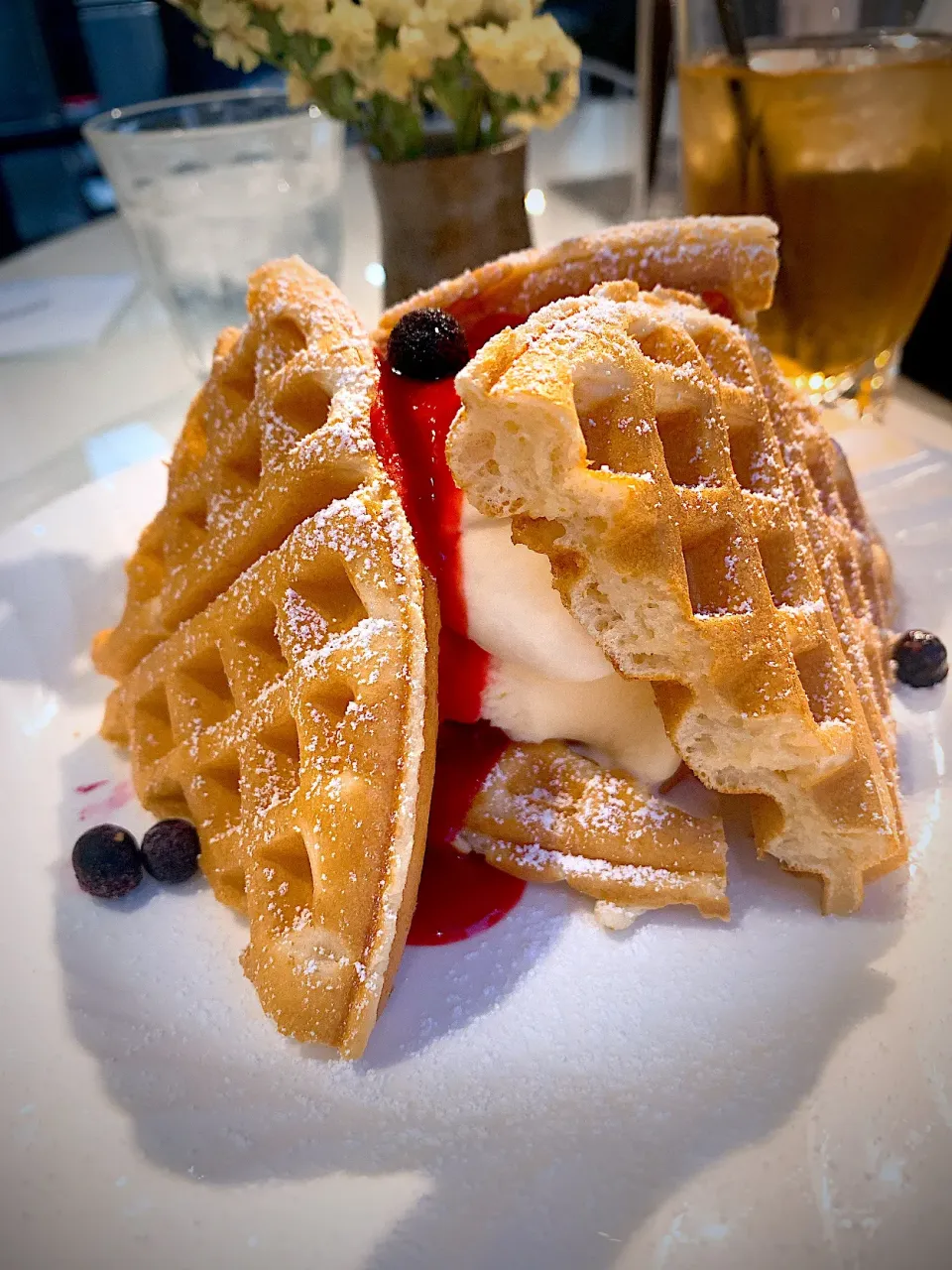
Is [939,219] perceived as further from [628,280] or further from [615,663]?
[615,663]

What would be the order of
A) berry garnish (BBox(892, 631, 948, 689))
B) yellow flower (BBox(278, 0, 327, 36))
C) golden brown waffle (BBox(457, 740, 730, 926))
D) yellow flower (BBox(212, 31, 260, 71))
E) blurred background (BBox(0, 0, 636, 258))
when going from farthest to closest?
blurred background (BBox(0, 0, 636, 258)) → yellow flower (BBox(212, 31, 260, 71)) → yellow flower (BBox(278, 0, 327, 36)) → berry garnish (BBox(892, 631, 948, 689)) → golden brown waffle (BBox(457, 740, 730, 926))

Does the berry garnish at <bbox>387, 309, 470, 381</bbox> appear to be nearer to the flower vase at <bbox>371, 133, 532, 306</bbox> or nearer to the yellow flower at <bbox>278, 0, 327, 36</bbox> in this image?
the yellow flower at <bbox>278, 0, 327, 36</bbox>

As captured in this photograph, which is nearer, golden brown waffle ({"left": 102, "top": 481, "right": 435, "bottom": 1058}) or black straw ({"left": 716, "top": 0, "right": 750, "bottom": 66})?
golden brown waffle ({"left": 102, "top": 481, "right": 435, "bottom": 1058})

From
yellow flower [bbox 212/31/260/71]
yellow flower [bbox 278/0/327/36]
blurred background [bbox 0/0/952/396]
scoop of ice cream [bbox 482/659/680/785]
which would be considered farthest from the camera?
blurred background [bbox 0/0/952/396]

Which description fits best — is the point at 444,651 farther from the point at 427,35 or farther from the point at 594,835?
the point at 427,35

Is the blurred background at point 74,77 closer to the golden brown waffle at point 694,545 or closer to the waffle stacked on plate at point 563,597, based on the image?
the waffle stacked on plate at point 563,597

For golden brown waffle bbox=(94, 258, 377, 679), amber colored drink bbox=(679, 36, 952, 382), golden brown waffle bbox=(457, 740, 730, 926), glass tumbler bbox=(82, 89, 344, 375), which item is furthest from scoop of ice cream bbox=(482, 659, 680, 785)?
glass tumbler bbox=(82, 89, 344, 375)

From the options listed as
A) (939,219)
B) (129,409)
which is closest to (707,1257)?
(939,219)
